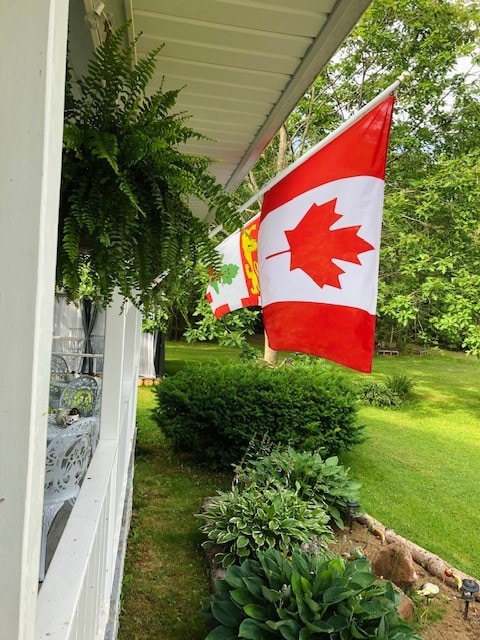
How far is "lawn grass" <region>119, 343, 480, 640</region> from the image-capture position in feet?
14.1

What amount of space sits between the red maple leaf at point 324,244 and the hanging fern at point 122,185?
1.06m

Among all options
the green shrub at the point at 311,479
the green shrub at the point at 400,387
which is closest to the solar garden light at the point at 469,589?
the green shrub at the point at 311,479

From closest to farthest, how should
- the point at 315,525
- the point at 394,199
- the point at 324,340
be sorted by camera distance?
the point at 324,340 → the point at 315,525 → the point at 394,199

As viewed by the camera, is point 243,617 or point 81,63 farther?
point 243,617

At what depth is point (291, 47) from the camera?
2.07 m

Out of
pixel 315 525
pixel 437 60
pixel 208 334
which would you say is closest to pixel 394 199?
pixel 437 60

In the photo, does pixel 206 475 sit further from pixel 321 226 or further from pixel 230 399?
pixel 321 226

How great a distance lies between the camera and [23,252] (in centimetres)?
78

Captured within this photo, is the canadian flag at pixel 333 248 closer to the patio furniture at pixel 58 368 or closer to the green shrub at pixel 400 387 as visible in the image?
the patio furniture at pixel 58 368

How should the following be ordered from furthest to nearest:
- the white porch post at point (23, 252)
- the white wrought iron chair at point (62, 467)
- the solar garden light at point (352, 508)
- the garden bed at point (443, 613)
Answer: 1. the solar garden light at point (352, 508)
2. the garden bed at point (443, 613)
3. the white wrought iron chair at point (62, 467)
4. the white porch post at point (23, 252)

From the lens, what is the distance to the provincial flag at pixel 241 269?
3.62 meters

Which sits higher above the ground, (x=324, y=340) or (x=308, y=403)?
(x=324, y=340)

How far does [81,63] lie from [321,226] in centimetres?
136

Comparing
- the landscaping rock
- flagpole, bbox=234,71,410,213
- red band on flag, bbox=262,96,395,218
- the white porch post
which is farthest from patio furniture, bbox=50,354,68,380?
the white porch post
